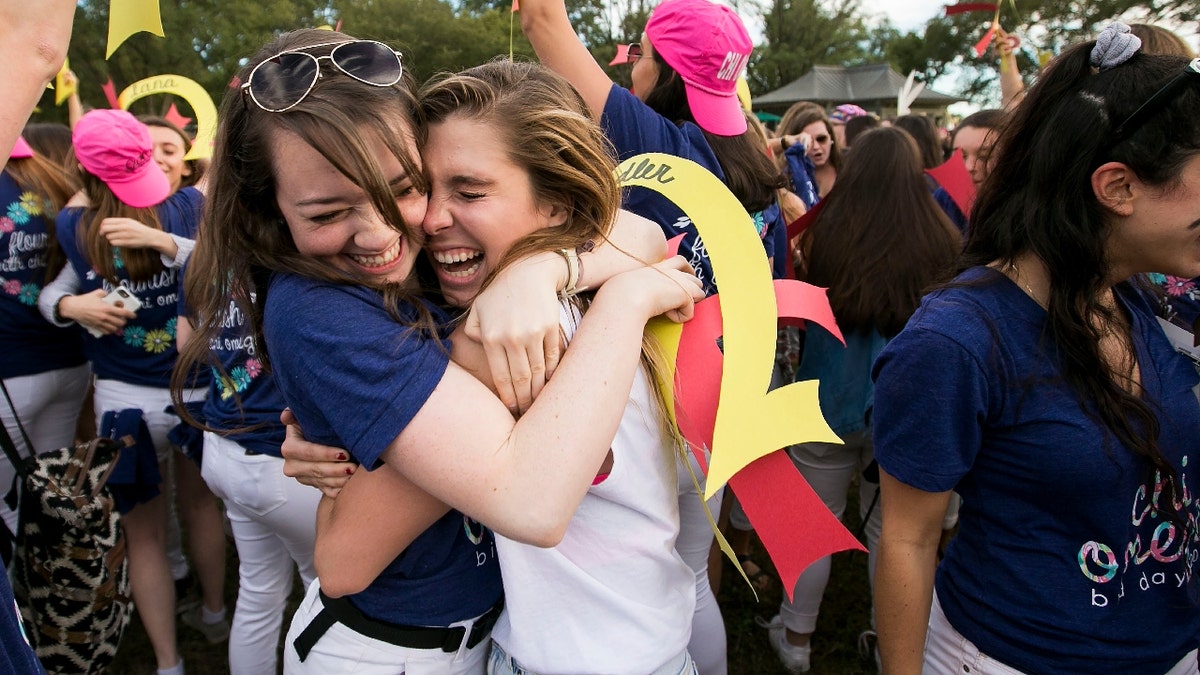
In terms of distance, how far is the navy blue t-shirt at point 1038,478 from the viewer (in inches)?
52.6

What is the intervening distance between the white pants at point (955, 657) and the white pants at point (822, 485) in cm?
126

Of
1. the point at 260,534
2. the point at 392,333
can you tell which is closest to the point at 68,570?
the point at 260,534

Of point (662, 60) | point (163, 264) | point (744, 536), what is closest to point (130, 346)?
point (163, 264)

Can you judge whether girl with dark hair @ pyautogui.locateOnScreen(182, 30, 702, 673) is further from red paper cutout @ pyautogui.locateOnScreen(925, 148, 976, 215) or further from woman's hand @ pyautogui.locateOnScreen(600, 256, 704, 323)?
red paper cutout @ pyautogui.locateOnScreen(925, 148, 976, 215)

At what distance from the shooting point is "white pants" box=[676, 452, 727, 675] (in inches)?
73.2

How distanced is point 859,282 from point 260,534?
8.03 ft

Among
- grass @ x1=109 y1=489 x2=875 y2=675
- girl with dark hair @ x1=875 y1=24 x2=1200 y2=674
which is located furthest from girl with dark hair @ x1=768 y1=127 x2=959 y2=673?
girl with dark hair @ x1=875 y1=24 x2=1200 y2=674

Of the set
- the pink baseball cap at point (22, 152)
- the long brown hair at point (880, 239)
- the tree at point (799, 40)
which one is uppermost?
the pink baseball cap at point (22, 152)

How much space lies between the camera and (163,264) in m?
2.93

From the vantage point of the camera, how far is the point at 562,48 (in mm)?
Result: 1973

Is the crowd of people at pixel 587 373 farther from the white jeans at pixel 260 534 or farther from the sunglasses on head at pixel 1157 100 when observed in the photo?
the white jeans at pixel 260 534

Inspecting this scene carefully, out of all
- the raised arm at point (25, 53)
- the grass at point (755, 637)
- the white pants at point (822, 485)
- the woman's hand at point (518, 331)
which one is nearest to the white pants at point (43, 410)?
the grass at point (755, 637)

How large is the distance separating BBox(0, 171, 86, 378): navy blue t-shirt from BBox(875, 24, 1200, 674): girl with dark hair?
11.3 ft

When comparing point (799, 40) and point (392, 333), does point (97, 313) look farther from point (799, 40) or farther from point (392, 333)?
point (799, 40)
